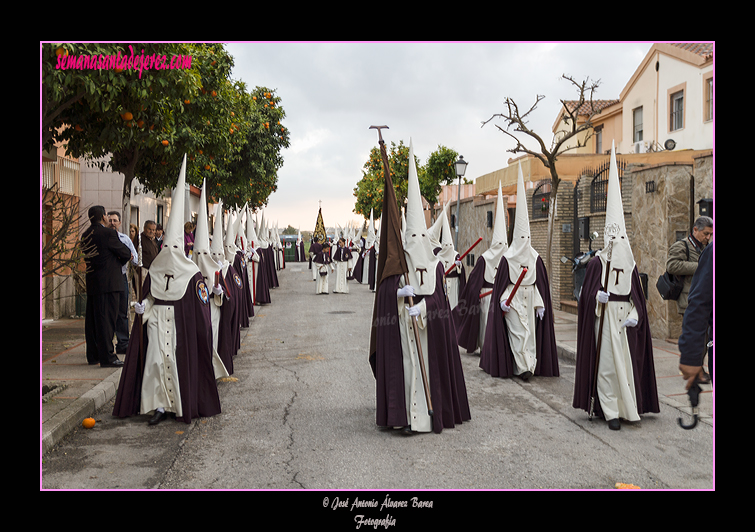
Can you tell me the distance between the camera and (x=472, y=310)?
31.4 ft

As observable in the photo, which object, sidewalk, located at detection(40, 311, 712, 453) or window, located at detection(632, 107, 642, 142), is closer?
sidewalk, located at detection(40, 311, 712, 453)

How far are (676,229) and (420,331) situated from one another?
6.56 meters

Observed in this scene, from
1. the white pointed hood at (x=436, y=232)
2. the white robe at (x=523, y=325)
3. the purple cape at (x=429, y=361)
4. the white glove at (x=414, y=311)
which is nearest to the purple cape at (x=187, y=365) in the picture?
the purple cape at (x=429, y=361)

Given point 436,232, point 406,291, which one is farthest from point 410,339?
point 436,232

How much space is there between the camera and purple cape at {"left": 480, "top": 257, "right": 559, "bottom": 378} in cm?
816

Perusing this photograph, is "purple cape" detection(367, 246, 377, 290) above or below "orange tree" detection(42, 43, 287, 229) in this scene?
below

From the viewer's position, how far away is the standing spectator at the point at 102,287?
7.97 metres

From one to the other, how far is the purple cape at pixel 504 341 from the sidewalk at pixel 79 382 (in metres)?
1.29

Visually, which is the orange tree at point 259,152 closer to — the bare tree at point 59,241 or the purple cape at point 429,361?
the bare tree at point 59,241

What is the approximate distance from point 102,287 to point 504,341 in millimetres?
5327

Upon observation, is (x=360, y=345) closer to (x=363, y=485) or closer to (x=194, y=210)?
→ (x=363, y=485)

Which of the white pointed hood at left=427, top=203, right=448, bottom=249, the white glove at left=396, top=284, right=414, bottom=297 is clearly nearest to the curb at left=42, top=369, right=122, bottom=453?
the white glove at left=396, top=284, right=414, bottom=297

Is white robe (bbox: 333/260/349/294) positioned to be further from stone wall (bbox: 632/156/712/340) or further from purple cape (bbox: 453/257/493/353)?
stone wall (bbox: 632/156/712/340)

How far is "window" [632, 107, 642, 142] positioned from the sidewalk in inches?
738
